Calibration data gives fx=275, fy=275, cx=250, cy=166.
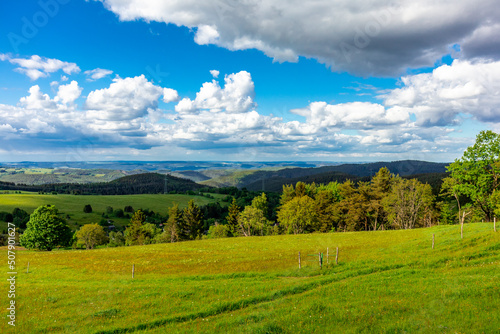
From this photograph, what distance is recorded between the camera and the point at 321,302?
16.7 m

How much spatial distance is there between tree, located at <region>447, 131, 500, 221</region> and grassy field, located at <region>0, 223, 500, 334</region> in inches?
981

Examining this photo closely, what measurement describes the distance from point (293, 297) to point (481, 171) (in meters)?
50.4

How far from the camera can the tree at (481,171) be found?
4875cm

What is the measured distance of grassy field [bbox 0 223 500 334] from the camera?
13617 mm

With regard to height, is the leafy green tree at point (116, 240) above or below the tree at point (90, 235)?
below

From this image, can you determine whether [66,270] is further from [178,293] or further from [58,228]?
[58,228]

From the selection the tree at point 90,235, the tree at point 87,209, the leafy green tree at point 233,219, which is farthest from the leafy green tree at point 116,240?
the tree at point 87,209

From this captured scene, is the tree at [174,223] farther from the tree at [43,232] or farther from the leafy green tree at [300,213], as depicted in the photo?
the leafy green tree at [300,213]

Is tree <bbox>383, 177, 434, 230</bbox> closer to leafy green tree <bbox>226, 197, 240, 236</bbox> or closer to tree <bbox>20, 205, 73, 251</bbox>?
leafy green tree <bbox>226, 197, 240, 236</bbox>

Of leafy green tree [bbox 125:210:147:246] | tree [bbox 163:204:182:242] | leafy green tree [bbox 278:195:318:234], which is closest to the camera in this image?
leafy green tree [bbox 278:195:318:234]

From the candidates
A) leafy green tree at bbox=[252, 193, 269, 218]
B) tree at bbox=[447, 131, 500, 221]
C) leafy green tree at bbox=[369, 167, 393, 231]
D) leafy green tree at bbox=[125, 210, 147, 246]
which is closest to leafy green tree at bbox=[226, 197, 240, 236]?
leafy green tree at bbox=[252, 193, 269, 218]

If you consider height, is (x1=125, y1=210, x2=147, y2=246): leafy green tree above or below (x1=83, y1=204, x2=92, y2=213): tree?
above

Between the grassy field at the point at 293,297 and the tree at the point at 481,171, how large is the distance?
2492cm

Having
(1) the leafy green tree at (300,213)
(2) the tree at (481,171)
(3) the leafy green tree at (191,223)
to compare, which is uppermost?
(2) the tree at (481,171)
